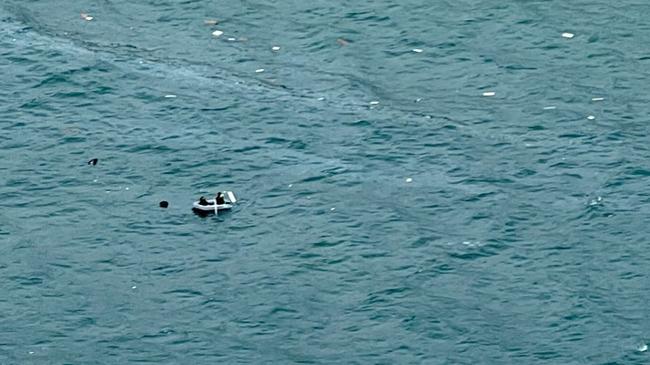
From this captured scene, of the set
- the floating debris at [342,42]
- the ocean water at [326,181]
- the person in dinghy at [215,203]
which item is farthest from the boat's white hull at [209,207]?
the floating debris at [342,42]

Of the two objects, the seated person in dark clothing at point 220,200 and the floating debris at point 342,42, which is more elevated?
the seated person in dark clothing at point 220,200

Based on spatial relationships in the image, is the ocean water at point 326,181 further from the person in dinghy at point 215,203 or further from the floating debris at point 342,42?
the person in dinghy at point 215,203

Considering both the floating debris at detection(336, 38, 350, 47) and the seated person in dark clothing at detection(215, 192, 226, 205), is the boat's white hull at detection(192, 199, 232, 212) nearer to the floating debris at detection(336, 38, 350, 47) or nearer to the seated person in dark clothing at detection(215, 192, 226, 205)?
the seated person in dark clothing at detection(215, 192, 226, 205)

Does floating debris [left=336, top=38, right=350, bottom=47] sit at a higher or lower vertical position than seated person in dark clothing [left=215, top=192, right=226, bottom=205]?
lower

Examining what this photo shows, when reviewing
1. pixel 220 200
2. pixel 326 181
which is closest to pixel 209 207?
pixel 220 200

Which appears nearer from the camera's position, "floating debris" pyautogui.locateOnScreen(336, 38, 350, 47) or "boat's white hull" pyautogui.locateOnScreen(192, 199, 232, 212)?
"boat's white hull" pyautogui.locateOnScreen(192, 199, 232, 212)

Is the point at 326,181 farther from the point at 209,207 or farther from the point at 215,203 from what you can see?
the point at 209,207

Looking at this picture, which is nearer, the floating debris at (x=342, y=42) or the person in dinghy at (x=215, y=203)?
A: the person in dinghy at (x=215, y=203)

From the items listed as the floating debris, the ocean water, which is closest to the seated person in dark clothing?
the ocean water
